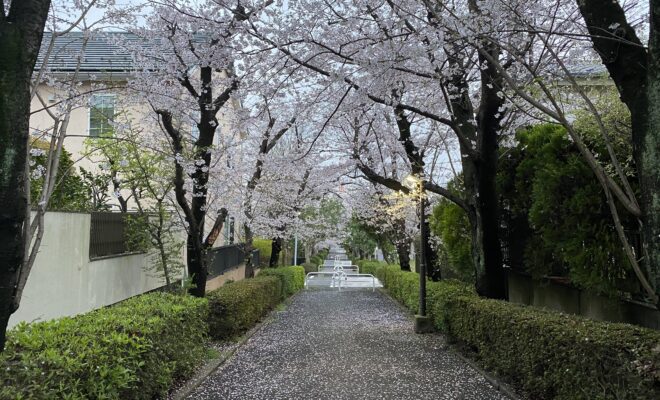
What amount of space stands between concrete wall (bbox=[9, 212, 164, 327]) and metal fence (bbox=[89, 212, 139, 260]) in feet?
0.50

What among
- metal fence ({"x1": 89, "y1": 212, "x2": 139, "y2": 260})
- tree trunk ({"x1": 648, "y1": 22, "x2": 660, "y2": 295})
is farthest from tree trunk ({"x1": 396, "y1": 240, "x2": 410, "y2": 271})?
tree trunk ({"x1": 648, "y1": 22, "x2": 660, "y2": 295})

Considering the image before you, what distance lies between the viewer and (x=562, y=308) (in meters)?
7.43

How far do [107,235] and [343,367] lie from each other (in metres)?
4.42

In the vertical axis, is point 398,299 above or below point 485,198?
below

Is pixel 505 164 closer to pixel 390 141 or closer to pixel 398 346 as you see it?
pixel 398 346

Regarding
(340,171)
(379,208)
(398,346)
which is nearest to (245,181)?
(340,171)

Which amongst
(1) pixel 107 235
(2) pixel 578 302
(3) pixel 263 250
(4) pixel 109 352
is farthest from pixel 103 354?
(3) pixel 263 250

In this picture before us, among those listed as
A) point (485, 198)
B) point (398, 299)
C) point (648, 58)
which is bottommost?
point (398, 299)

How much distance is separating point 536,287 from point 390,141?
640 centimetres

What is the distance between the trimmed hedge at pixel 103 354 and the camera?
3.00m

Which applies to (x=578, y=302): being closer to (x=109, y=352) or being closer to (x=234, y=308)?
(x=234, y=308)

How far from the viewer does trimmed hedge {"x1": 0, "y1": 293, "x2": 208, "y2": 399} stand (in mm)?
3004

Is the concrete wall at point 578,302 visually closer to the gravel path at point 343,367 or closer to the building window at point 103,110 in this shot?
the gravel path at point 343,367

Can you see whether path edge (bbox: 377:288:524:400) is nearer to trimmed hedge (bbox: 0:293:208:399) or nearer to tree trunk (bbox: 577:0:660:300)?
tree trunk (bbox: 577:0:660:300)
